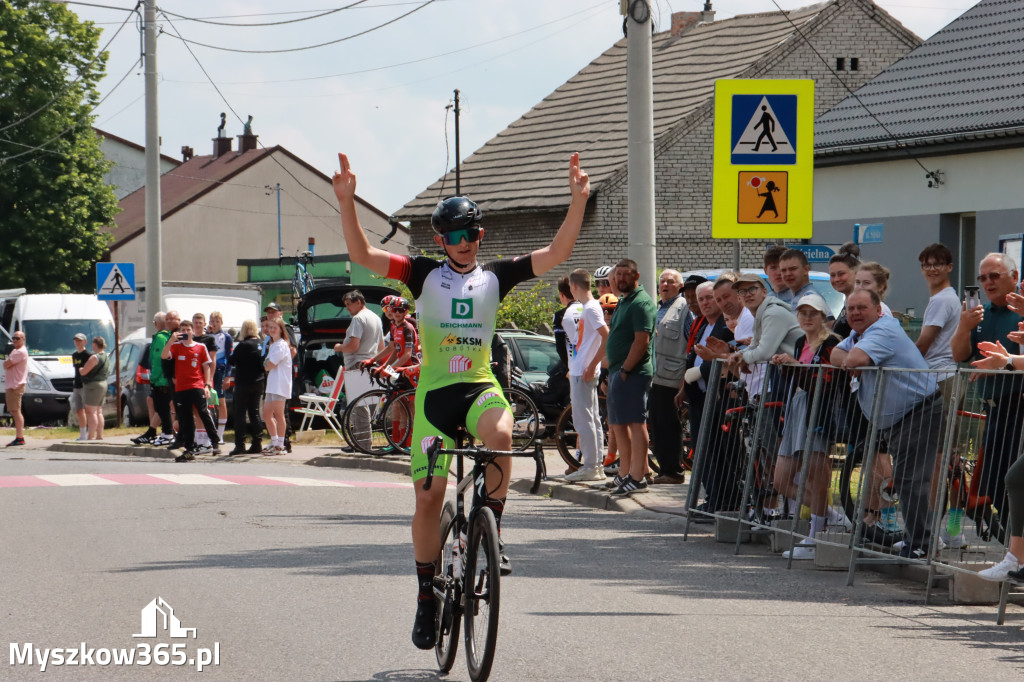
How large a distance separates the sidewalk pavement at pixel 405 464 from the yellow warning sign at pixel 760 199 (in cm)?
243

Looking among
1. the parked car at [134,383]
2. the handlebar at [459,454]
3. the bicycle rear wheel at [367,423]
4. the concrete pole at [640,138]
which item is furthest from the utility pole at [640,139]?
the parked car at [134,383]

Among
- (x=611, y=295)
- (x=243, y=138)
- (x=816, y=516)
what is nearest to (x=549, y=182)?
(x=611, y=295)

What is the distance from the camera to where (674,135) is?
125 ft

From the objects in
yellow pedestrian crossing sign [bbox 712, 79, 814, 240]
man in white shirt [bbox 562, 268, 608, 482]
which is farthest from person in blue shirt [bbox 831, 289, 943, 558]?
man in white shirt [bbox 562, 268, 608, 482]

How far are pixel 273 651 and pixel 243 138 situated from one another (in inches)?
2861

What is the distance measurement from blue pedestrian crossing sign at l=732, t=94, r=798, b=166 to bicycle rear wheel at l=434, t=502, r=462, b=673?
20.2ft

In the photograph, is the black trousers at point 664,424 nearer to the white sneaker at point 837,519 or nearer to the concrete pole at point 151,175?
the white sneaker at point 837,519

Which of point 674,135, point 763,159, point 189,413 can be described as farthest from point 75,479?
point 674,135

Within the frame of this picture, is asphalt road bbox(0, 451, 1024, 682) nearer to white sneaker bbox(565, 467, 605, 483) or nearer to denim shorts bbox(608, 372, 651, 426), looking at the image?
denim shorts bbox(608, 372, 651, 426)

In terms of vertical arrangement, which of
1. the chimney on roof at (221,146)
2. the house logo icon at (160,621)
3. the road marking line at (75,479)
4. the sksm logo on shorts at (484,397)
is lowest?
the road marking line at (75,479)

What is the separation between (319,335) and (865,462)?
47.2 ft

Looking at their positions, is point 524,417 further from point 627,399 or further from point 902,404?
point 902,404

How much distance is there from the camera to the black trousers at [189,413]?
62.5 feet

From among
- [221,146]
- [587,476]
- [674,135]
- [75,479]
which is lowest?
[75,479]
